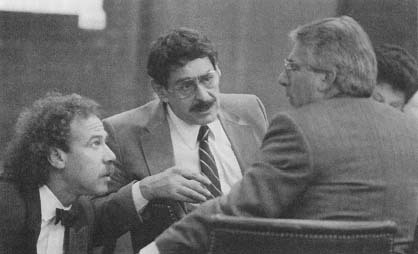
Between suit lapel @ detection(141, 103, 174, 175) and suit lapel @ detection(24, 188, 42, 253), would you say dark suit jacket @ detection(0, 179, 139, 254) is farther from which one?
suit lapel @ detection(141, 103, 174, 175)

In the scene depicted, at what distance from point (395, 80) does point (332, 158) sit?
1306mm

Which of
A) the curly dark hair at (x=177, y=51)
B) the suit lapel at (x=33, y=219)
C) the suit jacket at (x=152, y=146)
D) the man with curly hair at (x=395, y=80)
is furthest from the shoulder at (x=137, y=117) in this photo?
the man with curly hair at (x=395, y=80)

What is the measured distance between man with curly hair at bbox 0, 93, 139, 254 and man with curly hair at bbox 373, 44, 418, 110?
3.99 feet

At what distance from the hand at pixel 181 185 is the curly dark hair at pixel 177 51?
0.56 meters

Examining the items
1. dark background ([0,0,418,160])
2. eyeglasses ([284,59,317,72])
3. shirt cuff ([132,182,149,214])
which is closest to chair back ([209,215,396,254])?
eyeglasses ([284,59,317,72])

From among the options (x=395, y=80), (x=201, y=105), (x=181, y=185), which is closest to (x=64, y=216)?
(x=181, y=185)

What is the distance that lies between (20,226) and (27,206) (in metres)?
0.09

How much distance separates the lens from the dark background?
419 cm

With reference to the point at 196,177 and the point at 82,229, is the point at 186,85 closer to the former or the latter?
the point at 196,177

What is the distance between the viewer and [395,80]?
12.3ft

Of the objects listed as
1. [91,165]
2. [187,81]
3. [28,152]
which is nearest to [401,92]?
[187,81]

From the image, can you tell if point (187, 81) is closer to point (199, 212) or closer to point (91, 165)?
point (91, 165)

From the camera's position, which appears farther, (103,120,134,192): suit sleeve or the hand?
(103,120,134,192): suit sleeve

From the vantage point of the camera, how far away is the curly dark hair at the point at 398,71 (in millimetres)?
3764
